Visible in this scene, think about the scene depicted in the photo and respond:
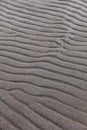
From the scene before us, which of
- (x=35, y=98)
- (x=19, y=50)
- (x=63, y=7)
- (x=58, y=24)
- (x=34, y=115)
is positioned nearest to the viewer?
(x=34, y=115)

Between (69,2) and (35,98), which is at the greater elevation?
(69,2)

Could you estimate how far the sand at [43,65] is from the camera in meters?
2.80

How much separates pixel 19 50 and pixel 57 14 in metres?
0.92

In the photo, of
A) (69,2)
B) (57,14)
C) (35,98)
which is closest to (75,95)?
(35,98)

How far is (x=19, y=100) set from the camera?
3023 millimetres

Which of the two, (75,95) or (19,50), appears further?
(19,50)

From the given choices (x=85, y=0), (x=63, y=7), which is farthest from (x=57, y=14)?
(x=85, y=0)

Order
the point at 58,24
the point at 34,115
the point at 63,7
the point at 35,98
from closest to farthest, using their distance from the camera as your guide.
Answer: the point at 34,115 → the point at 35,98 → the point at 58,24 → the point at 63,7

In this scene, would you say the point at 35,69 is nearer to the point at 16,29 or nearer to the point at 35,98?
the point at 35,98

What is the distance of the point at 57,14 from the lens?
173 inches

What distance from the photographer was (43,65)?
342 cm

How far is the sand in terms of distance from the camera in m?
2.80

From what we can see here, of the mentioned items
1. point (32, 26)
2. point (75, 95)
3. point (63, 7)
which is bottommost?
point (75, 95)

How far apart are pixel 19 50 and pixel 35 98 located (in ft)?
3.02
